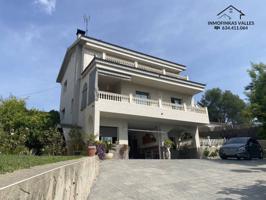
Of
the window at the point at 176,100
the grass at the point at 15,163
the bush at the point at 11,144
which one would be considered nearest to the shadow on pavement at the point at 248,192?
the grass at the point at 15,163

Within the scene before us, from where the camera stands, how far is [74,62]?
2233cm

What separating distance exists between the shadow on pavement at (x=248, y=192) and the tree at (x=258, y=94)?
413 inches

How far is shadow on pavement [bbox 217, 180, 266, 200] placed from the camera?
23.5 feet

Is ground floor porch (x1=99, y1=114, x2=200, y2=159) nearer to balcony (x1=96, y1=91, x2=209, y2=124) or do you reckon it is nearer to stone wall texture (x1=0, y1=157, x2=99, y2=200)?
balcony (x1=96, y1=91, x2=209, y2=124)

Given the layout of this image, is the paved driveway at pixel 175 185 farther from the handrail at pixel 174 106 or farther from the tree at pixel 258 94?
the handrail at pixel 174 106

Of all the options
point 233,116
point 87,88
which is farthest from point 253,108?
point 233,116

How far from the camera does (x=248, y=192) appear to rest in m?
7.71

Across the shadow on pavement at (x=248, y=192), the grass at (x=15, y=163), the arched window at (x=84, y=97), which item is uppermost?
the arched window at (x=84, y=97)

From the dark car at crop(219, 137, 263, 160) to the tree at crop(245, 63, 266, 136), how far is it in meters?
1.76

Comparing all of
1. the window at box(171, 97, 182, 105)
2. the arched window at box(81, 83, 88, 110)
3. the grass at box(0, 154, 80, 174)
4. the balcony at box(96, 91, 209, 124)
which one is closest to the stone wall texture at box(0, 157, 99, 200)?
the grass at box(0, 154, 80, 174)

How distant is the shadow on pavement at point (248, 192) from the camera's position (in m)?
7.16

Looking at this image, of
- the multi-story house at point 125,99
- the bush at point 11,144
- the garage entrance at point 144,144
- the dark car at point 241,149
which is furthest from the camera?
the garage entrance at point 144,144

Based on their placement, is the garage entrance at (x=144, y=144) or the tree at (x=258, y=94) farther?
the garage entrance at (x=144, y=144)

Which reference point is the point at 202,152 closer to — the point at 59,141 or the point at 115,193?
the point at 59,141
